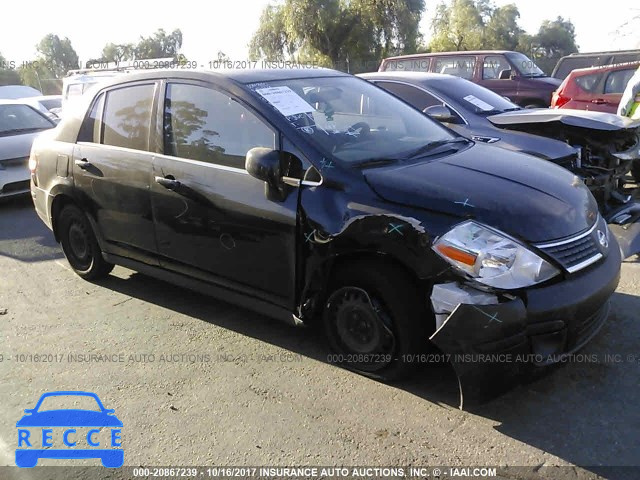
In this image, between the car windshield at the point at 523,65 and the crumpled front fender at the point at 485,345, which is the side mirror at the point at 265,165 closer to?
the crumpled front fender at the point at 485,345

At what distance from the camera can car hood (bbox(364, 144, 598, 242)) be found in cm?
296

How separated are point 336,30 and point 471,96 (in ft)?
103

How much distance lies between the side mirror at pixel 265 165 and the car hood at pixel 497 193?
1.73 ft

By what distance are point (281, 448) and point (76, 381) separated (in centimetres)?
155

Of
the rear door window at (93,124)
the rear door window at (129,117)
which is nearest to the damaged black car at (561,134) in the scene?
the rear door window at (129,117)

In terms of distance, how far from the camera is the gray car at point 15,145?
8484 millimetres

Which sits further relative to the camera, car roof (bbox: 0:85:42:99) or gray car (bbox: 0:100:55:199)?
car roof (bbox: 0:85:42:99)

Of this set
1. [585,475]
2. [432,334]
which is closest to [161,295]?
[432,334]

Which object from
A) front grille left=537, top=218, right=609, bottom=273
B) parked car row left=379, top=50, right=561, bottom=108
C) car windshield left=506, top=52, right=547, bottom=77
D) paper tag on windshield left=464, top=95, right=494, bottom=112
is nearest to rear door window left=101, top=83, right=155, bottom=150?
front grille left=537, top=218, right=609, bottom=273

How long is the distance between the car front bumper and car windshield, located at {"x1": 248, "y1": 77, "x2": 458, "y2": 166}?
1159 mm

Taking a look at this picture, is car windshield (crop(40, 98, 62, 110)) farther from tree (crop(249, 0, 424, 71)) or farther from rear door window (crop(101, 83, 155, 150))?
tree (crop(249, 0, 424, 71))

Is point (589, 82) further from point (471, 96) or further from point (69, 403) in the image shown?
point (69, 403)

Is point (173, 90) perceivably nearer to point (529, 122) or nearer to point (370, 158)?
point (370, 158)

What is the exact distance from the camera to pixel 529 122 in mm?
5918
